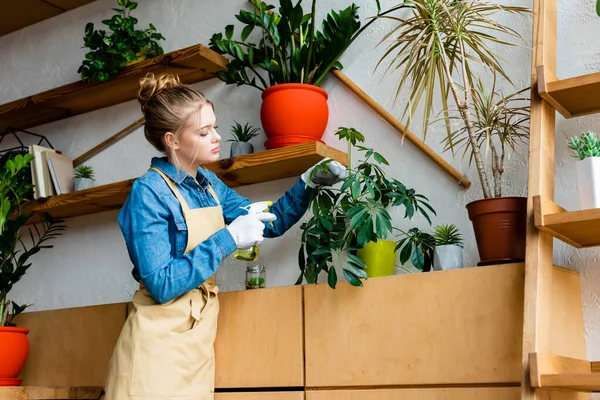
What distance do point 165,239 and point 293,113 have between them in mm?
686

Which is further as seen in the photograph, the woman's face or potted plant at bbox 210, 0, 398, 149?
potted plant at bbox 210, 0, 398, 149

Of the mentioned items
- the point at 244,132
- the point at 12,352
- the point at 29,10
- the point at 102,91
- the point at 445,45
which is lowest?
the point at 12,352

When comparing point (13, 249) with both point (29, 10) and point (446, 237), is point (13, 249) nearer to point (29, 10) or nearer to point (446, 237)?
point (29, 10)

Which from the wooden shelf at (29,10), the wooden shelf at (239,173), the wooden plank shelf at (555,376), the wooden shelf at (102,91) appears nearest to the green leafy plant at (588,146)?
the wooden plank shelf at (555,376)

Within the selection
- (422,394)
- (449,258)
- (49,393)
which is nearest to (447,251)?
(449,258)

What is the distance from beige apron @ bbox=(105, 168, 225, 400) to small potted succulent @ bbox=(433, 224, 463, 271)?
2.14 ft

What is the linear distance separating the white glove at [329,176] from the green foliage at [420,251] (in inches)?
9.9

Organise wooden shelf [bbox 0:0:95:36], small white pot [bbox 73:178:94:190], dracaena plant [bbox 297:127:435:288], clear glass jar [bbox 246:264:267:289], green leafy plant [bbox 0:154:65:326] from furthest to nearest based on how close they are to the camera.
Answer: wooden shelf [bbox 0:0:95:36] < small white pot [bbox 73:178:94:190] < green leafy plant [bbox 0:154:65:326] < clear glass jar [bbox 246:264:267:289] < dracaena plant [bbox 297:127:435:288]

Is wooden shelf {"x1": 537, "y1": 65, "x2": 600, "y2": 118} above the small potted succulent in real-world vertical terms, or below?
above

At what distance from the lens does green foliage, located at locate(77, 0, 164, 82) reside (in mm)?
3029

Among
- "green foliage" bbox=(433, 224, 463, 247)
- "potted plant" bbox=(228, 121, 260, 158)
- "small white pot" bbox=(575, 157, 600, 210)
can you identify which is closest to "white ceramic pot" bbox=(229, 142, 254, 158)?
"potted plant" bbox=(228, 121, 260, 158)

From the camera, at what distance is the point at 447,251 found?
2.12 metres

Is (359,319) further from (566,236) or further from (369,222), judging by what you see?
(566,236)

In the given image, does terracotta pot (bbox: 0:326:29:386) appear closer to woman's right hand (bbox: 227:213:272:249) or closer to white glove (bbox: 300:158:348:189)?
woman's right hand (bbox: 227:213:272:249)
